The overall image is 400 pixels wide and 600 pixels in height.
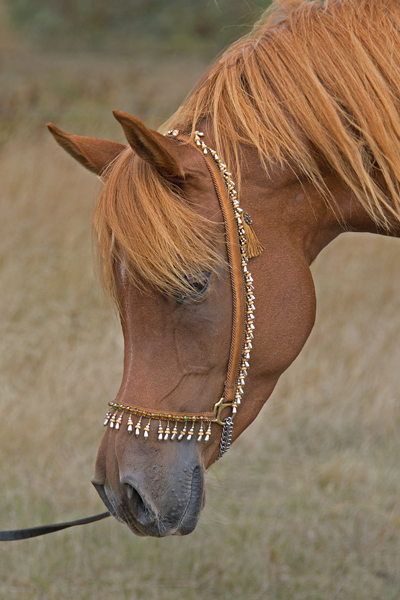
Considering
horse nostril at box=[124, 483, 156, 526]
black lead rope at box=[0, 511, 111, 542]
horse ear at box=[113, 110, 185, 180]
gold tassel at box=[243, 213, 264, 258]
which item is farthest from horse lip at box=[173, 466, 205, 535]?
horse ear at box=[113, 110, 185, 180]

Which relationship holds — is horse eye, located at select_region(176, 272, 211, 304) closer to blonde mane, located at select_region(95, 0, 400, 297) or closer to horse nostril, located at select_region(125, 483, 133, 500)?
blonde mane, located at select_region(95, 0, 400, 297)

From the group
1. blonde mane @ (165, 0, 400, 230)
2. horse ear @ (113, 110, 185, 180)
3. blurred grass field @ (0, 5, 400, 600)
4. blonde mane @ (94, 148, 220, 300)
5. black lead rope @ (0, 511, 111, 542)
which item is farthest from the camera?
blurred grass field @ (0, 5, 400, 600)

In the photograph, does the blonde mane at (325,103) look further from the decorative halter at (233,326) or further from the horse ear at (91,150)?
the horse ear at (91,150)

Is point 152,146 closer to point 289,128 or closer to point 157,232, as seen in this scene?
point 157,232

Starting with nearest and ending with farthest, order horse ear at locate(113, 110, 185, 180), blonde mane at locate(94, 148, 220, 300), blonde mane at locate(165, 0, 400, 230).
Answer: horse ear at locate(113, 110, 185, 180) → blonde mane at locate(94, 148, 220, 300) → blonde mane at locate(165, 0, 400, 230)

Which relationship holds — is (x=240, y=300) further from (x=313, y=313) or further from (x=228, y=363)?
(x=313, y=313)

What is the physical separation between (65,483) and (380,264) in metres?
3.55

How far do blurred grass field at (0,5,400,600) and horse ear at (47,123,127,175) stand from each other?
32 cm

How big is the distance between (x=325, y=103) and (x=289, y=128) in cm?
12

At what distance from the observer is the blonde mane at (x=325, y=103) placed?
61.7 inches

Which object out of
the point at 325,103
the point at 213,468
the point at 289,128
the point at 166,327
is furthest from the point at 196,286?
the point at 213,468

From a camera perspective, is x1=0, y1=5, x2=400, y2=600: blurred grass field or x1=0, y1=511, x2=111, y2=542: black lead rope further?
x1=0, y1=5, x2=400, y2=600: blurred grass field

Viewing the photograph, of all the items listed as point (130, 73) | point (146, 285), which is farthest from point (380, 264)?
point (130, 73)

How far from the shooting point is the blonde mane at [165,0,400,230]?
61.7 inches
